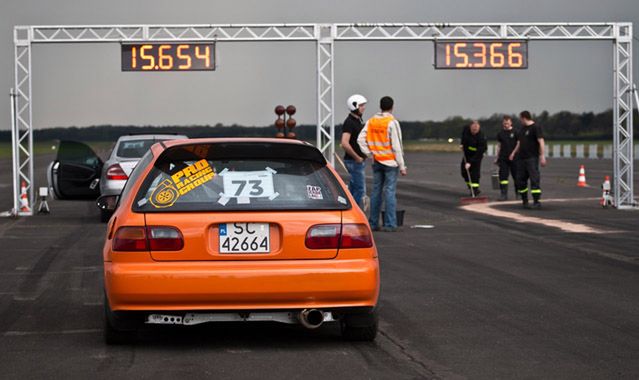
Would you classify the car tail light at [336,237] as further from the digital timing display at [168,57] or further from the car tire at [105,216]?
the digital timing display at [168,57]

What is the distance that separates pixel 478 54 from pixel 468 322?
1897 centimetres

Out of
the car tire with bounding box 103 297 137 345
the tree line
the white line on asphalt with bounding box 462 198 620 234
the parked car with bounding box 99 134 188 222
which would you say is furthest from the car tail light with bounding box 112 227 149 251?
the tree line

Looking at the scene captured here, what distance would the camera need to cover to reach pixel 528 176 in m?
23.1

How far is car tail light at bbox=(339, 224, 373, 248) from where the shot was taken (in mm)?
7316

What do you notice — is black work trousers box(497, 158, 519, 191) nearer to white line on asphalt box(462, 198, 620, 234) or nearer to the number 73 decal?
white line on asphalt box(462, 198, 620, 234)

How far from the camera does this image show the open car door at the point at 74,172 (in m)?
19.4

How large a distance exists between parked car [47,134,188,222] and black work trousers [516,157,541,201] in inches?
262

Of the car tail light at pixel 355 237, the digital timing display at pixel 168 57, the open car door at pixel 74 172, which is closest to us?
the car tail light at pixel 355 237

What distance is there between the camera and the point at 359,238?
735 centimetres

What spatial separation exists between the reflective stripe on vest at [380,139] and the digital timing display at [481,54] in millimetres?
9898

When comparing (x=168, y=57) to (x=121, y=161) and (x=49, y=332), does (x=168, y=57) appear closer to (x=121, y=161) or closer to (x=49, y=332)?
(x=121, y=161)

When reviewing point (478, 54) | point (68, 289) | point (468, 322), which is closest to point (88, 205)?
point (478, 54)

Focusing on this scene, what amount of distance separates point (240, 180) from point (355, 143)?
10.1 m

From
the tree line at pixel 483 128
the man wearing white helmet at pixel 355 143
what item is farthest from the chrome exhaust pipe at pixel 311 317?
the tree line at pixel 483 128
